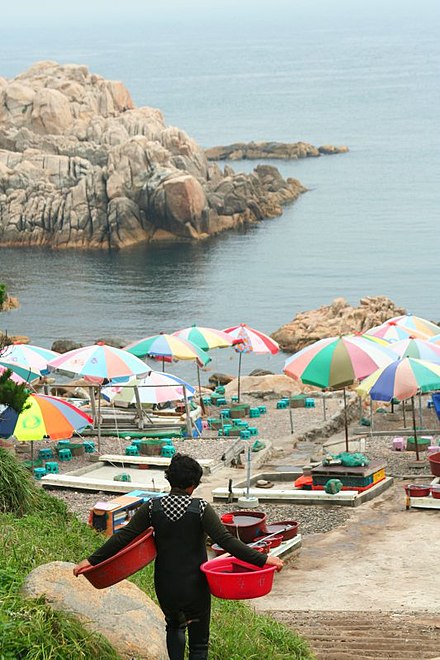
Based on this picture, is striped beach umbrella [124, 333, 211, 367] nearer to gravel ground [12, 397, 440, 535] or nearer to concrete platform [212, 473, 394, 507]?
gravel ground [12, 397, 440, 535]

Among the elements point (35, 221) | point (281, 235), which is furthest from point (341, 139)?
point (35, 221)

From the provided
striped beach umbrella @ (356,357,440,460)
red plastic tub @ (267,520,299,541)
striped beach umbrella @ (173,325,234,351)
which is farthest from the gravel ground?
striped beach umbrella @ (173,325,234,351)

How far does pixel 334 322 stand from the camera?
161ft

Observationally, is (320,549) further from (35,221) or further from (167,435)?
(35,221)

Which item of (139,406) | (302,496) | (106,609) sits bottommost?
(139,406)

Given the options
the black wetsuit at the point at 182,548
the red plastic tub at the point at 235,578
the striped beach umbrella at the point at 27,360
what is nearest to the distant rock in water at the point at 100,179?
the striped beach umbrella at the point at 27,360

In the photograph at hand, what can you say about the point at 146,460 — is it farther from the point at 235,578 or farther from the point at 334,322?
the point at 334,322

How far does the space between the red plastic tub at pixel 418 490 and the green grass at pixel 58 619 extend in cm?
587

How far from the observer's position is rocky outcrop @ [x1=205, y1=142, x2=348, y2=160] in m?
127

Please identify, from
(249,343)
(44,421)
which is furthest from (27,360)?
(44,421)

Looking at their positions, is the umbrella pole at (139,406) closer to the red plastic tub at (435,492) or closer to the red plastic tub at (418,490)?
the red plastic tub at (418,490)

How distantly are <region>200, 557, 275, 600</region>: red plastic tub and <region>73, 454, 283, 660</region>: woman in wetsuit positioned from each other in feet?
0.18

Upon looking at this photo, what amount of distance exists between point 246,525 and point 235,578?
6.84 m

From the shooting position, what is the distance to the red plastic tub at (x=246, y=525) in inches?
556
